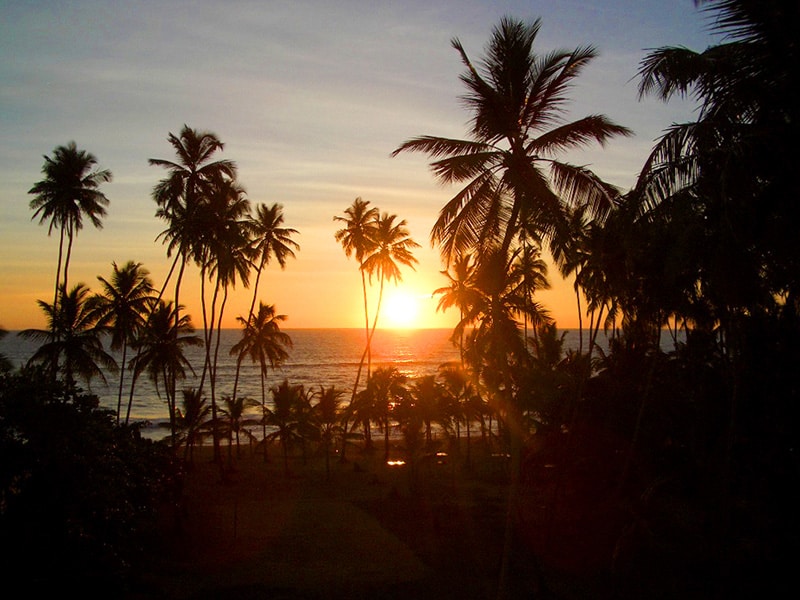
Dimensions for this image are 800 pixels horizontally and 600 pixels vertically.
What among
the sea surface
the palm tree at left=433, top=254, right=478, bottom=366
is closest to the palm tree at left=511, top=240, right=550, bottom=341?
the palm tree at left=433, top=254, right=478, bottom=366

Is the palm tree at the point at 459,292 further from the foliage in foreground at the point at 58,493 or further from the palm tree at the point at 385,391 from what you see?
the foliage in foreground at the point at 58,493

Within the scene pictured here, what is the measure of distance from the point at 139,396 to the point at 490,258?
82216 millimetres

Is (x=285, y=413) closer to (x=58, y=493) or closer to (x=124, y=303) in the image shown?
(x=124, y=303)

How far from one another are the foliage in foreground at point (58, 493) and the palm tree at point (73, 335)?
17.3 meters

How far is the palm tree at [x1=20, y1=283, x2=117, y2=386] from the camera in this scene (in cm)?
2997

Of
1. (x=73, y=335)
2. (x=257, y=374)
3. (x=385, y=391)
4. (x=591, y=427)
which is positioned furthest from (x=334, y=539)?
(x=257, y=374)

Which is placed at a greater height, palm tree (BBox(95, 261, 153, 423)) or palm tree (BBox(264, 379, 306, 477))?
palm tree (BBox(95, 261, 153, 423))

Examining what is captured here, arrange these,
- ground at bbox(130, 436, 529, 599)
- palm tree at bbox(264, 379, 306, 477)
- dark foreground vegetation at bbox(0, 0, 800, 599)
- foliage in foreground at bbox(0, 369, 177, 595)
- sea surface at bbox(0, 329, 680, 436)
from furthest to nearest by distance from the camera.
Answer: sea surface at bbox(0, 329, 680, 436) → palm tree at bbox(264, 379, 306, 477) → ground at bbox(130, 436, 529, 599) → foliage in foreground at bbox(0, 369, 177, 595) → dark foreground vegetation at bbox(0, 0, 800, 599)

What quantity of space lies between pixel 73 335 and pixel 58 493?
2155 cm

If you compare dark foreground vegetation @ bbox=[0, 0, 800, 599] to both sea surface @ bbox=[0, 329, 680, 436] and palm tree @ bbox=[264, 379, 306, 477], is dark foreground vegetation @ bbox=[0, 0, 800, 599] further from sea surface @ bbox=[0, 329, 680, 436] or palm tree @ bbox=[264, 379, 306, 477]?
sea surface @ bbox=[0, 329, 680, 436]

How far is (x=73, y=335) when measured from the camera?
30953 mm

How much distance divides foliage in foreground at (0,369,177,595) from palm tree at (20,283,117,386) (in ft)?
56.8

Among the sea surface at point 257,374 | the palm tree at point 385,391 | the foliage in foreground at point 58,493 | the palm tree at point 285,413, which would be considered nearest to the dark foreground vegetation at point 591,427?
the foliage in foreground at point 58,493

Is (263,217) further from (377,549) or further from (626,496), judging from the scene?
(626,496)
